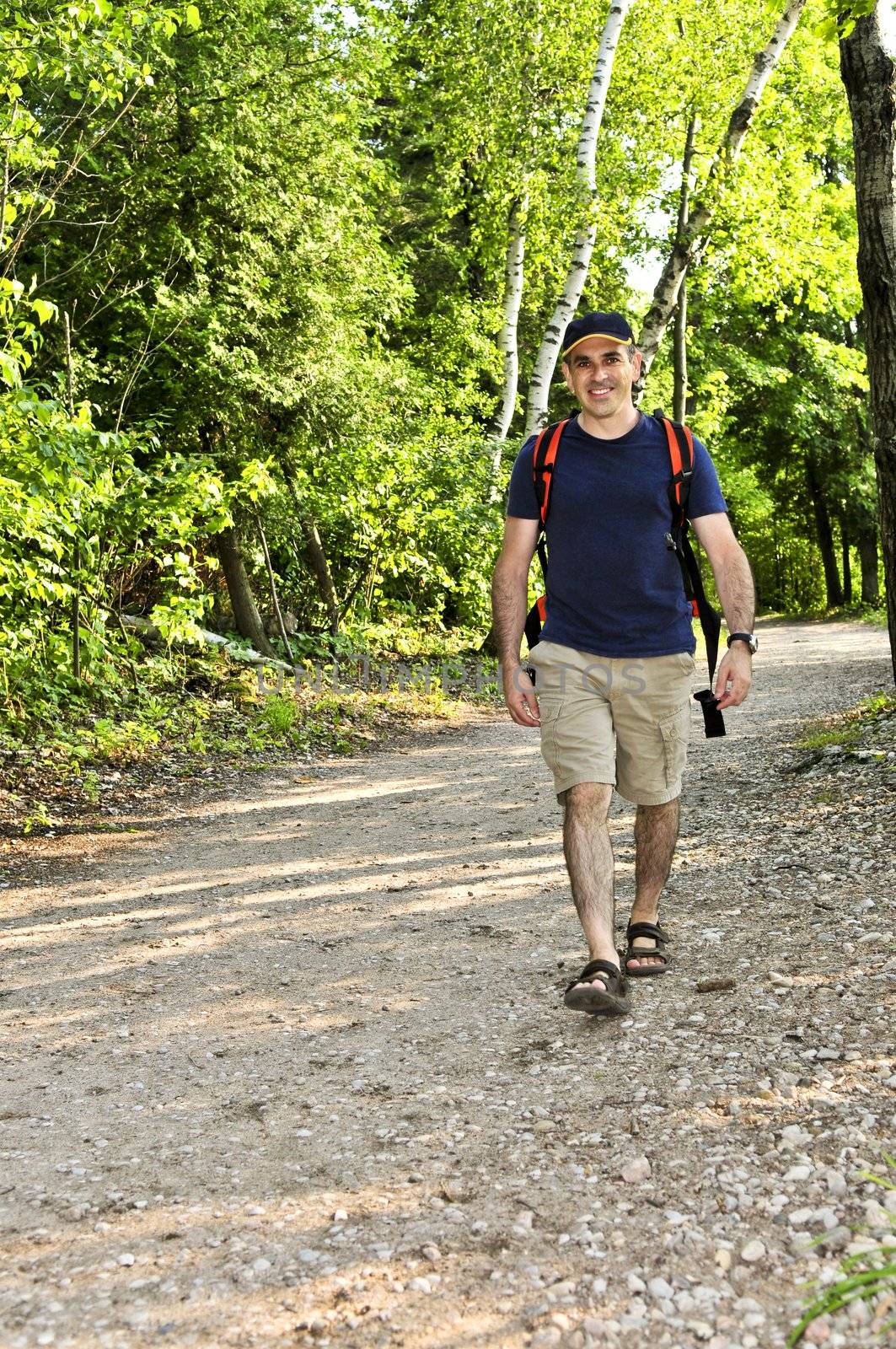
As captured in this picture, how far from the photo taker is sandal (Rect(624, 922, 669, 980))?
4648 mm

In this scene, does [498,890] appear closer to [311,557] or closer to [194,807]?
[194,807]

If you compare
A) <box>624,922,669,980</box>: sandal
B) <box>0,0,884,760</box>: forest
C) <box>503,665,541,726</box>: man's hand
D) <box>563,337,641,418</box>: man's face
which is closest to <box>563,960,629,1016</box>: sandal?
<box>624,922,669,980</box>: sandal

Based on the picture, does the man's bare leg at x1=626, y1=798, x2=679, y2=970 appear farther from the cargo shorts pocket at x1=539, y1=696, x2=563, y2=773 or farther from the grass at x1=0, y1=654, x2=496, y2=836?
the grass at x1=0, y1=654, x2=496, y2=836

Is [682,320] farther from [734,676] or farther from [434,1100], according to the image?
[434,1100]

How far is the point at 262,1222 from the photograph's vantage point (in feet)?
9.80

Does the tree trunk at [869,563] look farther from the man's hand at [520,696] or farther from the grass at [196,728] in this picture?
the man's hand at [520,696]

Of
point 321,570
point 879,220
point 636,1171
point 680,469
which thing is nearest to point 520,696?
point 680,469

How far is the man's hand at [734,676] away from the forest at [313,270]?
4.31 m

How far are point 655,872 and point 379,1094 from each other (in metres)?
1.51

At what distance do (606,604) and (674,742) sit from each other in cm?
62

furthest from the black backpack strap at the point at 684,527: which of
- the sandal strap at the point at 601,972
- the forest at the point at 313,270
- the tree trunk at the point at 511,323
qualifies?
the tree trunk at the point at 511,323

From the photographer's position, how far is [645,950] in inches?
185

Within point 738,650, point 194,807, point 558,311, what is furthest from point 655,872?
point 558,311

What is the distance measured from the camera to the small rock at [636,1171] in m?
3.08
